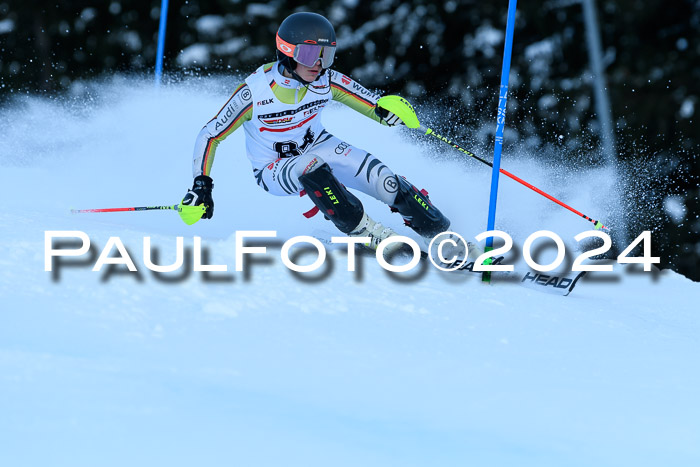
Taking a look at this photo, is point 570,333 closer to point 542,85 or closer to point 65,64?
point 542,85

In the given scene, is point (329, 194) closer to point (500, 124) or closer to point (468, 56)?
point (500, 124)

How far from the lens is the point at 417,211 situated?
4195 mm

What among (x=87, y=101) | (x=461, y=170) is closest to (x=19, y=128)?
(x=87, y=101)

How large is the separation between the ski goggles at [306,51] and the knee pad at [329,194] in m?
0.47

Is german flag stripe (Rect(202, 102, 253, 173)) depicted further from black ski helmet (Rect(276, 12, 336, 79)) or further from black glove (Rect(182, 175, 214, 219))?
black ski helmet (Rect(276, 12, 336, 79))

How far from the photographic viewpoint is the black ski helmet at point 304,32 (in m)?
3.94

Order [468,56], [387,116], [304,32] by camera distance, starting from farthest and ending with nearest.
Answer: [468,56]
[387,116]
[304,32]

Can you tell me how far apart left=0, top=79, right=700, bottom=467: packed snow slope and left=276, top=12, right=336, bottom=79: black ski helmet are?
94 cm

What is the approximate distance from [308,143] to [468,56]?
22.0 feet

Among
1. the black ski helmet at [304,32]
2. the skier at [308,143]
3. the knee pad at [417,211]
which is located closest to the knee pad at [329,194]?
the skier at [308,143]

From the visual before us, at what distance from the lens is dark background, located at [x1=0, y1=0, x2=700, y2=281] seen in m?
9.59

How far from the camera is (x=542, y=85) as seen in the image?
33.6ft

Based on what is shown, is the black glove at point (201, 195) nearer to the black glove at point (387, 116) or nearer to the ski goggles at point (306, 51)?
the ski goggles at point (306, 51)

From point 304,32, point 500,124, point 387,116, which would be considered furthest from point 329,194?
point 500,124
